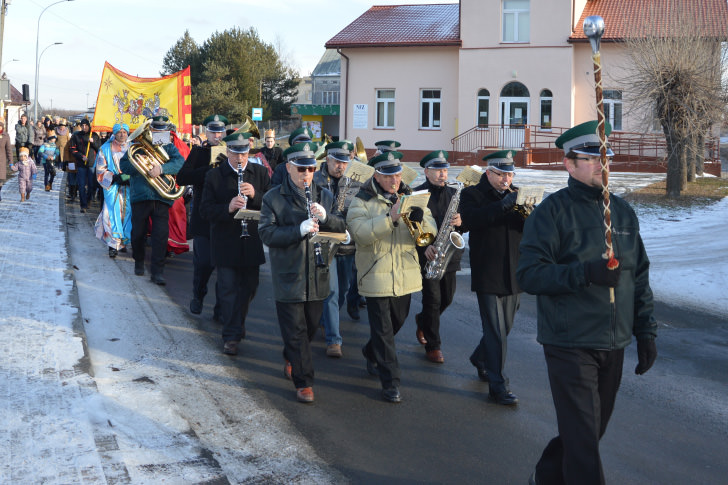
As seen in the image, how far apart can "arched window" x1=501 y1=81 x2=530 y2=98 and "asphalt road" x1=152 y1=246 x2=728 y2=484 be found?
88.9 feet

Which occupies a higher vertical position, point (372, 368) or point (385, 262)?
point (385, 262)

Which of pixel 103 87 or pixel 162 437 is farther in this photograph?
pixel 103 87

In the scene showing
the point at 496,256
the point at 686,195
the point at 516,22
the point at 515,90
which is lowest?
the point at 496,256

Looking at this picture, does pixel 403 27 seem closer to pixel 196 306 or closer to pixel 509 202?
pixel 196 306

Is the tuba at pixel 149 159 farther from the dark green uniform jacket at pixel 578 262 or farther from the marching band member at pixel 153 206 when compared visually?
the dark green uniform jacket at pixel 578 262

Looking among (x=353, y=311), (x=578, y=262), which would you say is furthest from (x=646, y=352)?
(x=353, y=311)

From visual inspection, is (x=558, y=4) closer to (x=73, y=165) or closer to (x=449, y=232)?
(x=73, y=165)

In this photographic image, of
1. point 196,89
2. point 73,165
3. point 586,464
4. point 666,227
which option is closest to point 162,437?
point 586,464

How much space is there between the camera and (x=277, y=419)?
581cm

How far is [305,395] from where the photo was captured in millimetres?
6199

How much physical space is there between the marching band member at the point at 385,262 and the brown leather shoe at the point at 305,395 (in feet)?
1.86

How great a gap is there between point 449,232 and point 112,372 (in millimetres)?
2983

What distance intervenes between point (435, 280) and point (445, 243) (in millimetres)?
578

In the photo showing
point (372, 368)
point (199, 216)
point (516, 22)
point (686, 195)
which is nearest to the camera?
point (372, 368)
